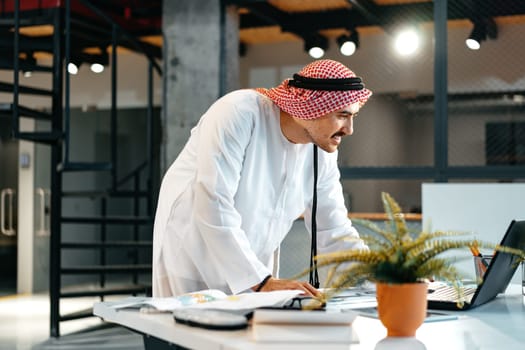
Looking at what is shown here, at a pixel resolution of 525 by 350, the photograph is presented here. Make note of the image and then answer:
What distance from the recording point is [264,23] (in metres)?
6.74

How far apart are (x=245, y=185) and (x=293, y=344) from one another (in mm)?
1144

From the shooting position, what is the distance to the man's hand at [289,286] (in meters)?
1.99

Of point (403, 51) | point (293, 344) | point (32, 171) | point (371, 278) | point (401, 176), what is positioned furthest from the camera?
point (32, 171)

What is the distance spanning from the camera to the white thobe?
2334 mm

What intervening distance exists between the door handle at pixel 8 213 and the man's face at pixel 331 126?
24.1ft

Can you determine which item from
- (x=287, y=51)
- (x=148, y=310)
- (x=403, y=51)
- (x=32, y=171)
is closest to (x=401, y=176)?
(x=403, y=51)

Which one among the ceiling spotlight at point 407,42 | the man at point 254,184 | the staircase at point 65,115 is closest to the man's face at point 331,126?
the man at point 254,184

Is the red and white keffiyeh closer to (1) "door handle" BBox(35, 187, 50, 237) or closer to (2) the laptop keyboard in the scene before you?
(2) the laptop keyboard

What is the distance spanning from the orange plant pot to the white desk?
0.03 m

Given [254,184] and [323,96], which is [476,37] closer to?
[254,184]

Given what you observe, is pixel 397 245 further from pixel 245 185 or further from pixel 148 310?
pixel 245 185

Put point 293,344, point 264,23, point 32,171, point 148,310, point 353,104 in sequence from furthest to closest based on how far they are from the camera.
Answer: point 32,171
point 264,23
point 353,104
point 148,310
point 293,344

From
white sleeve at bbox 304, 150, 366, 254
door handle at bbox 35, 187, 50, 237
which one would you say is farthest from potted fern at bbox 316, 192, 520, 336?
door handle at bbox 35, 187, 50, 237

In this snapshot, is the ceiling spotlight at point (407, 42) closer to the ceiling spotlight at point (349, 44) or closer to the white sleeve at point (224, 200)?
the ceiling spotlight at point (349, 44)
